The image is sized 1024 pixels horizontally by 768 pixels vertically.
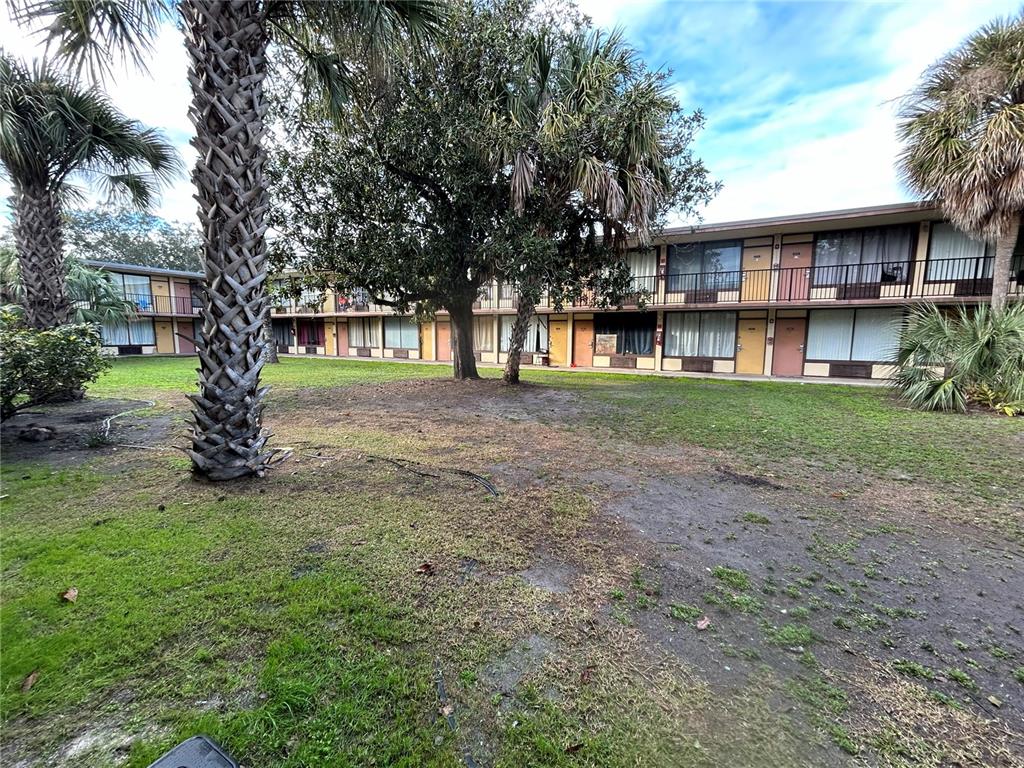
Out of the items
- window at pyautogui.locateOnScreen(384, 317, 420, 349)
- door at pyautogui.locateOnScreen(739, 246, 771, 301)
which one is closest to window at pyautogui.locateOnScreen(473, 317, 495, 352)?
window at pyautogui.locateOnScreen(384, 317, 420, 349)

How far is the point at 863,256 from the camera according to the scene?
15992 mm

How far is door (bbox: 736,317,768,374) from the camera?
17.8 meters

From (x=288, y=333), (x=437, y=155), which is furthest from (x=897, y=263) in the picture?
(x=288, y=333)

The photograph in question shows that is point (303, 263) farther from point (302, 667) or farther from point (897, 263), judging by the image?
point (897, 263)

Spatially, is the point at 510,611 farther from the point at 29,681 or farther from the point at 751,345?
the point at 751,345

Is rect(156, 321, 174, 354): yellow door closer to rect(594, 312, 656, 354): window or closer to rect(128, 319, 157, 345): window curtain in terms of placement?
rect(128, 319, 157, 345): window curtain

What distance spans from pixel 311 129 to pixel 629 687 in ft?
36.0

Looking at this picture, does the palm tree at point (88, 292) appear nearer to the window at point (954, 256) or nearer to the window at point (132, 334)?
the window at point (132, 334)

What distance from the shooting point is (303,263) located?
10516mm

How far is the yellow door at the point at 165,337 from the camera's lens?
28.2 metres

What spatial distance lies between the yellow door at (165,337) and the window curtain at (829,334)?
35609 millimetres

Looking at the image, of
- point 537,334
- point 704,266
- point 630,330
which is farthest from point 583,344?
point 704,266

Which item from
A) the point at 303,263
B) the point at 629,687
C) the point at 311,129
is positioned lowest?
the point at 629,687

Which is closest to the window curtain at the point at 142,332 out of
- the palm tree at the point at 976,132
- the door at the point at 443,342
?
the door at the point at 443,342
